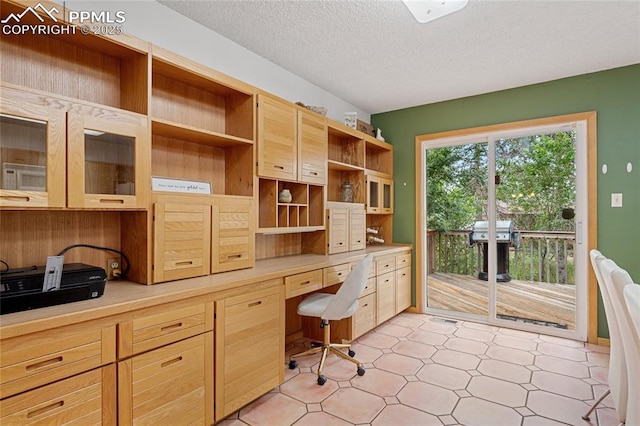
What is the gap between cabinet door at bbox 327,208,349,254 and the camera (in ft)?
10.3

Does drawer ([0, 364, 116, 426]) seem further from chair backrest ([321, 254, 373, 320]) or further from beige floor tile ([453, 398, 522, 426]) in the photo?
beige floor tile ([453, 398, 522, 426])

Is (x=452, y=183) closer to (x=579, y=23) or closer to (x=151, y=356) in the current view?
(x=579, y=23)

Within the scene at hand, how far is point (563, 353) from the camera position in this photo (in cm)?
294

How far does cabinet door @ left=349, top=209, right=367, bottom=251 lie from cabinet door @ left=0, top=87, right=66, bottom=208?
2.44m

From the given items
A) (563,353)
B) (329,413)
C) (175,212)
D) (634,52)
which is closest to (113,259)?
(175,212)

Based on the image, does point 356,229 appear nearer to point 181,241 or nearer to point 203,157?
point 203,157

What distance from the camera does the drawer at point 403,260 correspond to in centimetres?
384

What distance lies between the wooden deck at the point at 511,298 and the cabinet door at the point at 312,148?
7.28 ft

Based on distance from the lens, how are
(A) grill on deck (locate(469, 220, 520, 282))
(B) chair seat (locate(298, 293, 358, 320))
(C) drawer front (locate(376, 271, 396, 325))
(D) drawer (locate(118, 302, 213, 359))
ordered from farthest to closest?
1. (A) grill on deck (locate(469, 220, 520, 282))
2. (C) drawer front (locate(376, 271, 396, 325))
3. (B) chair seat (locate(298, 293, 358, 320))
4. (D) drawer (locate(118, 302, 213, 359))

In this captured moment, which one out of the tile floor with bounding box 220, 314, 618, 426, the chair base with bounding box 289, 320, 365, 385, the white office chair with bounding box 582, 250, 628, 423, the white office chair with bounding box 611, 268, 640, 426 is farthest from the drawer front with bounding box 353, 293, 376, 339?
the white office chair with bounding box 611, 268, 640, 426

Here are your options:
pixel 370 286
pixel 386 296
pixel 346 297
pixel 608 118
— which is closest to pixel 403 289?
pixel 386 296

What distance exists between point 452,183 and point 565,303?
1713 millimetres

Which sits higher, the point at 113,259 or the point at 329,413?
the point at 113,259
